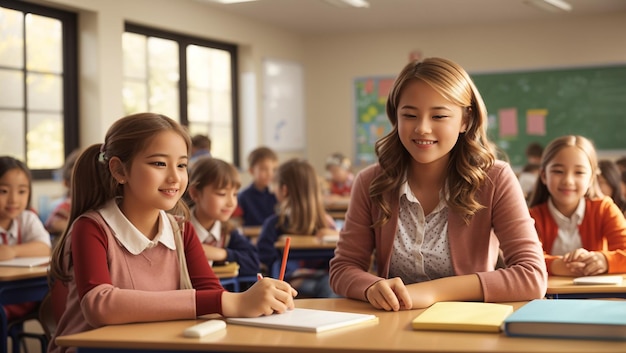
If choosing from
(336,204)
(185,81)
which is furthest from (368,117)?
(336,204)

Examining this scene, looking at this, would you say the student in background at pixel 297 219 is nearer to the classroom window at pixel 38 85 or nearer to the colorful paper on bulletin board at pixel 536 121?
the classroom window at pixel 38 85

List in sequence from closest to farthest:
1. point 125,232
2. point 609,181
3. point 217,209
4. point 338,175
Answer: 1. point 125,232
2. point 217,209
3. point 609,181
4. point 338,175

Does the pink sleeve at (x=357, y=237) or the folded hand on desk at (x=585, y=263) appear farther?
the folded hand on desk at (x=585, y=263)

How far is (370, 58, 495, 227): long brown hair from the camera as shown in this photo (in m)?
1.97

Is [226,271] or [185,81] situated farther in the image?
[185,81]

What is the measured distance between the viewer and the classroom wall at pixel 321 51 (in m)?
6.74

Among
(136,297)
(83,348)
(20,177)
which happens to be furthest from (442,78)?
(20,177)

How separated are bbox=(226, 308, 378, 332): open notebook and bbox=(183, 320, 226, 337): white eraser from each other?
6 centimetres

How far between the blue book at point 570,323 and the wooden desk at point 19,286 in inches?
78.9

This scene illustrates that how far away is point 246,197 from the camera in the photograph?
18.6 feet

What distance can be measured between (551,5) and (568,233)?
18.8 feet

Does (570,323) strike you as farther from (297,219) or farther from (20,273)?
(297,219)

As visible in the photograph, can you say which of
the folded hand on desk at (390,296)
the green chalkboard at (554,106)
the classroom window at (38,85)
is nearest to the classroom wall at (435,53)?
the green chalkboard at (554,106)

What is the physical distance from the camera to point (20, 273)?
9.50 ft
